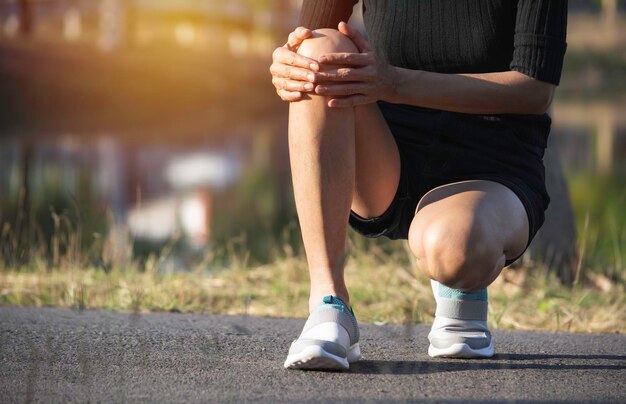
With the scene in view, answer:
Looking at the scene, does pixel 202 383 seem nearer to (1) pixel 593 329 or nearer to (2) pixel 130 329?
(2) pixel 130 329

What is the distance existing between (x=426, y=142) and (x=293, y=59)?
1.33 feet

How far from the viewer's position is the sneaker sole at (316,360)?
207 cm

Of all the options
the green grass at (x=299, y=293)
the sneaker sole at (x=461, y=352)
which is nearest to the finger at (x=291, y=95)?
the sneaker sole at (x=461, y=352)

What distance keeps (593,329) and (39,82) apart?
19.3m

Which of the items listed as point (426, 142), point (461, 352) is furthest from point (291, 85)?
point (461, 352)

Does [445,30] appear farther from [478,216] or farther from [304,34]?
[478,216]

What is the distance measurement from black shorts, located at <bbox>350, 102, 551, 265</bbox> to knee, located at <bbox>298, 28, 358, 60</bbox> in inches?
12.3

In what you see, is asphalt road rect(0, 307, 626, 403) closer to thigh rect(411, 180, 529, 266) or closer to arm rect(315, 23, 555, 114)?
thigh rect(411, 180, 529, 266)

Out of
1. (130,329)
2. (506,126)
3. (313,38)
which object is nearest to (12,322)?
(130,329)

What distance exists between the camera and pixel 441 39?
2.33 meters

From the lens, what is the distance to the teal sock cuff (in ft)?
7.48

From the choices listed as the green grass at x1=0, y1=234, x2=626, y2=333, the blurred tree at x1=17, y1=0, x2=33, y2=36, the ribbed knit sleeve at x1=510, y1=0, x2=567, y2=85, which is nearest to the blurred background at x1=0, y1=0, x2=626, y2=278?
the blurred tree at x1=17, y1=0, x2=33, y2=36

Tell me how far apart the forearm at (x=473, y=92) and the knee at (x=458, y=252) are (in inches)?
10.4

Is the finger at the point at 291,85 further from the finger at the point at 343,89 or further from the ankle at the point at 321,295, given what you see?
the ankle at the point at 321,295
